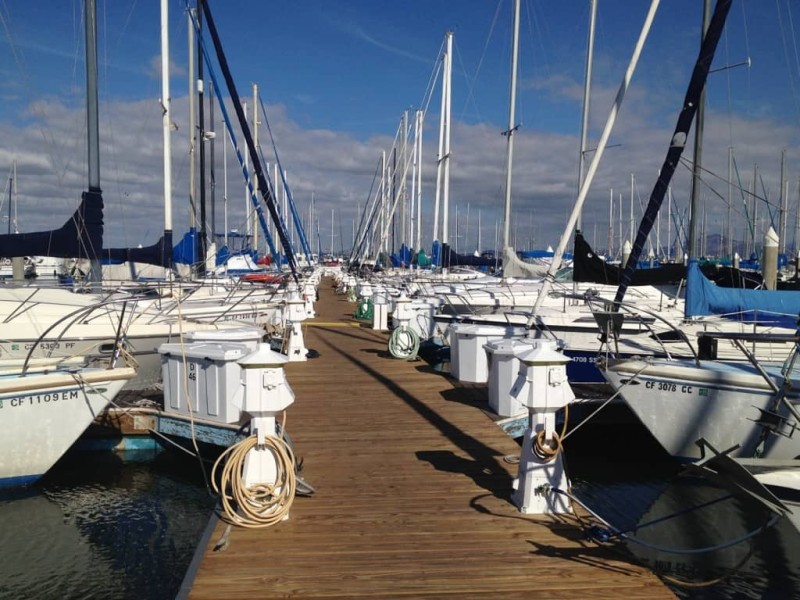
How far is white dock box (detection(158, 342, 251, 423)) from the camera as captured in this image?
8.98 metres

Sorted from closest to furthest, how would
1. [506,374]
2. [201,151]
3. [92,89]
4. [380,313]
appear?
1. [506,374]
2. [92,89]
3. [380,313]
4. [201,151]

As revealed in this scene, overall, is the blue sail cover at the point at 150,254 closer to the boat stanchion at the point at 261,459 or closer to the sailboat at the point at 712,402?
the sailboat at the point at 712,402

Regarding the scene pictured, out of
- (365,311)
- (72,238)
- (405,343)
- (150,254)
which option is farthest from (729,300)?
(365,311)

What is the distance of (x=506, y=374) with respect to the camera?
9.70 meters

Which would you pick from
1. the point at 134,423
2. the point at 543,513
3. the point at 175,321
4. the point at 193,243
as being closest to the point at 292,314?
the point at 175,321

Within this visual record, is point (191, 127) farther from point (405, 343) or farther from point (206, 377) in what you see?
point (206, 377)

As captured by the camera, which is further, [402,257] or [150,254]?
[402,257]

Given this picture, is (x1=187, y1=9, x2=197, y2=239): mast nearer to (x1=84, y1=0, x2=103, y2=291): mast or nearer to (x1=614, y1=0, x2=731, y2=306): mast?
(x1=84, y1=0, x2=103, y2=291): mast

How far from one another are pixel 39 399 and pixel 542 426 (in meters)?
6.41

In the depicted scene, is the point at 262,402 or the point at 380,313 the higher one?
the point at 262,402

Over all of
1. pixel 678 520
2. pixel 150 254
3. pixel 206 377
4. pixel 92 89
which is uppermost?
pixel 92 89

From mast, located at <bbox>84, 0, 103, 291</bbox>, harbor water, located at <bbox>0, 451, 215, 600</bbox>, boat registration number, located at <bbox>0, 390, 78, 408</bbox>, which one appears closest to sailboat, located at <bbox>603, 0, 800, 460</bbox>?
harbor water, located at <bbox>0, 451, 215, 600</bbox>

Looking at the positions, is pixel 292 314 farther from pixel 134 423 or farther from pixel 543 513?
pixel 543 513

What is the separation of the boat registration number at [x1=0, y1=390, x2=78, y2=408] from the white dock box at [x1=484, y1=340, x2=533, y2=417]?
18.7ft
